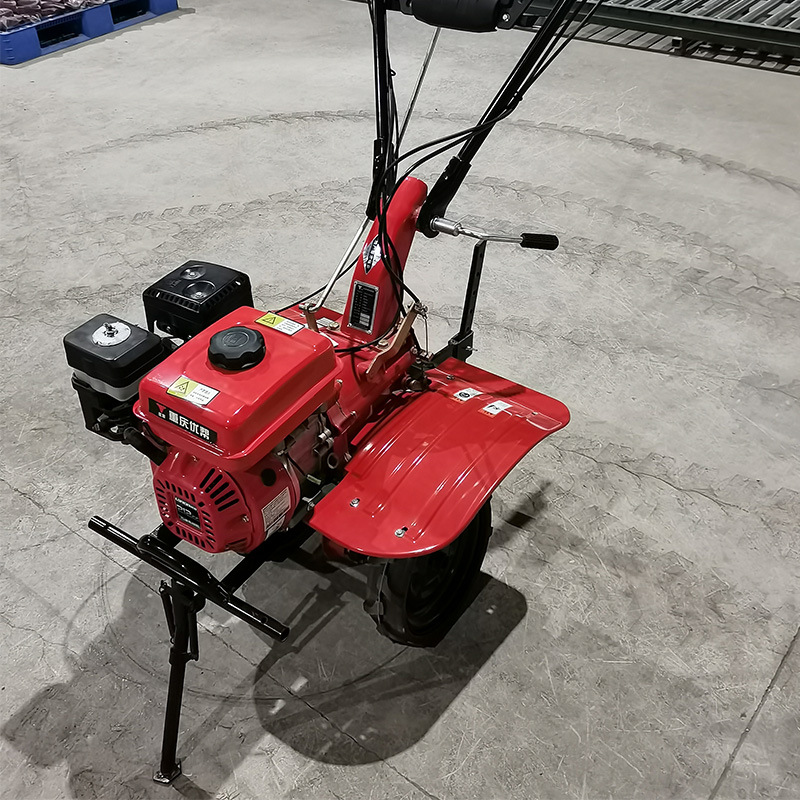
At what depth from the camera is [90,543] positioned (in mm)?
2383

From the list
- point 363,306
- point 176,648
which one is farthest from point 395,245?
point 176,648


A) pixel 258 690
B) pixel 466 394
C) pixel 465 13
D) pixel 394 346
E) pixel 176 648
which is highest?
pixel 465 13

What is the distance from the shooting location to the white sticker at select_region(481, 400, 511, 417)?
1.98 m

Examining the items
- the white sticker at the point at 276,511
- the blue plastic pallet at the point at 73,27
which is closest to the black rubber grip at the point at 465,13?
the white sticker at the point at 276,511

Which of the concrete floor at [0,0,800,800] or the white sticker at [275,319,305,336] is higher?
the white sticker at [275,319,305,336]

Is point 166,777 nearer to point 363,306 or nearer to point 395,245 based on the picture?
point 363,306

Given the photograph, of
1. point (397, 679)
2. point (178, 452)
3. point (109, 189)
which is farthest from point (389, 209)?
point (109, 189)

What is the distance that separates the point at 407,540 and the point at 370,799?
0.63 meters

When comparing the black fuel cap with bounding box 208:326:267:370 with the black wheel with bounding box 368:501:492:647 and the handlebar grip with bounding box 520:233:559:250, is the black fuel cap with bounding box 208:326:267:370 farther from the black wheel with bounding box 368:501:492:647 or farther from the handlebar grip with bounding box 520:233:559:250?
the handlebar grip with bounding box 520:233:559:250

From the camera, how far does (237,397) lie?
5.09 feet

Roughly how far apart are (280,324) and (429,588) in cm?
81

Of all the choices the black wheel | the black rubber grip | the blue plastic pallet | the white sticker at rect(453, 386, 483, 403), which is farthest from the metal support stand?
the blue plastic pallet

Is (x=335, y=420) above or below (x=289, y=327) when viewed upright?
below

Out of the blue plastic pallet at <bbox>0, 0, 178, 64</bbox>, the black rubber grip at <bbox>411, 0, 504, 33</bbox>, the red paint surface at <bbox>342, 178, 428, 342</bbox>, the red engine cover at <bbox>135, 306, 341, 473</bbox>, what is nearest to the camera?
the red engine cover at <bbox>135, 306, 341, 473</bbox>
